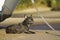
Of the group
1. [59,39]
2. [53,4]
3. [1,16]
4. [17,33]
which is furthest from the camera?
[53,4]

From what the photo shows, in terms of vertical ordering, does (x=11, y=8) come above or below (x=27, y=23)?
above

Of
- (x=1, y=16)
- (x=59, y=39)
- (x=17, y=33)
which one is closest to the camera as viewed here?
(x=59, y=39)

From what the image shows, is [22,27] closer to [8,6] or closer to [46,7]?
[8,6]

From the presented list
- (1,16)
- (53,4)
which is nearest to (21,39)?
(1,16)

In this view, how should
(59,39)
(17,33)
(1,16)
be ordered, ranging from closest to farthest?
1. (59,39)
2. (1,16)
3. (17,33)

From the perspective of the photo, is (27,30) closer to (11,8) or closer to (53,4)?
(11,8)

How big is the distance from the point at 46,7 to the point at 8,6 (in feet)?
33.0

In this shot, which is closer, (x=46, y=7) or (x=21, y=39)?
(x=21, y=39)

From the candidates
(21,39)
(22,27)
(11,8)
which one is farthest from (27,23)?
(21,39)

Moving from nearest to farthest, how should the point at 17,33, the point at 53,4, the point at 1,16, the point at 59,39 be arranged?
the point at 59,39, the point at 1,16, the point at 17,33, the point at 53,4

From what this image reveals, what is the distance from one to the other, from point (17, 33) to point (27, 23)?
1.79 feet

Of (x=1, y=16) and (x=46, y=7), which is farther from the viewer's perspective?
(x=46, y=7)

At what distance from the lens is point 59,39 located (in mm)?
6004

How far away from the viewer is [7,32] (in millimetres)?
7246
